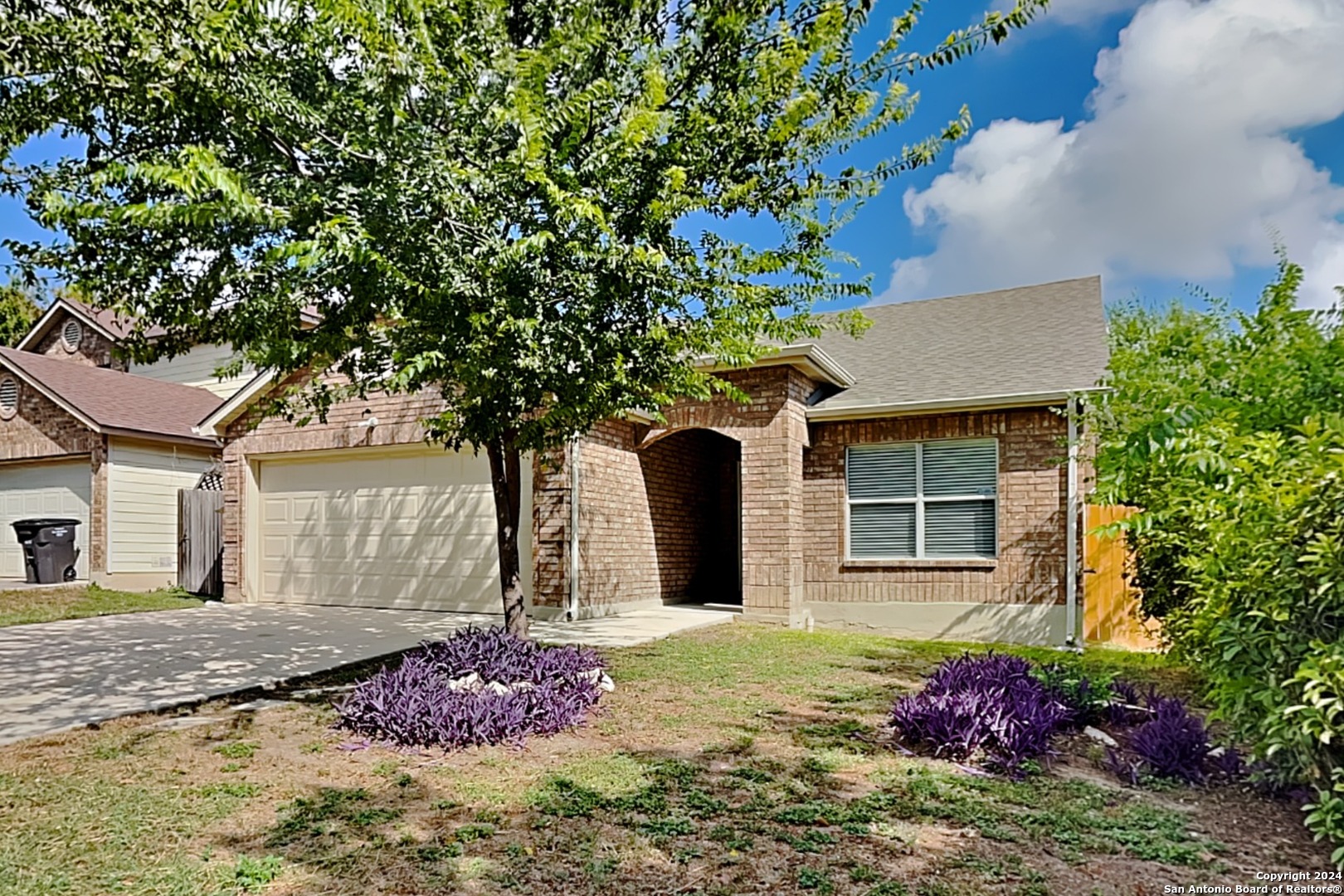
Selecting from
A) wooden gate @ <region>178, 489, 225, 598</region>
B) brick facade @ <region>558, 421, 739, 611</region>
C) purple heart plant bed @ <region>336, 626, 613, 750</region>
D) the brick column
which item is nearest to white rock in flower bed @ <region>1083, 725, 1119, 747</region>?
purple heart plant bed @ <region>336, 626, 613, 750</region>

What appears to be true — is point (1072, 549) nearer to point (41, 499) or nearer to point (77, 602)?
point (77, 602)

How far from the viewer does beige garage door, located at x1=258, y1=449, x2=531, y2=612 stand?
39.2ft

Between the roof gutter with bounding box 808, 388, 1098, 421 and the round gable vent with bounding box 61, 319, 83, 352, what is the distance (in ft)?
71.3

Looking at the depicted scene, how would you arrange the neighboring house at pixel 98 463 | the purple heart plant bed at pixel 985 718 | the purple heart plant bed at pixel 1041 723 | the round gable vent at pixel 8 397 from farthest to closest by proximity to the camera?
the round gable vent at pixel 8 397 → the neighboring house at pixel 98 463 → the purple heart plant bed at pixel 985 718 → the purple heart plant bed at pixel 1041 723

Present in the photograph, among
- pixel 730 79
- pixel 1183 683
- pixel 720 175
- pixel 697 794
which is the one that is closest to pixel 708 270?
pixel 720 175

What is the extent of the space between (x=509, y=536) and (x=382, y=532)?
21.2ft

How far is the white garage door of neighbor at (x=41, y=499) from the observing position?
15422 mm

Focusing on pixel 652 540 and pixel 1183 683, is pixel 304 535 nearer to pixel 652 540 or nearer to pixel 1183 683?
pixel 652 540

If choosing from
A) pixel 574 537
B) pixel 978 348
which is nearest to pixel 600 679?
pixel 574 537

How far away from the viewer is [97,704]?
20.8 ft

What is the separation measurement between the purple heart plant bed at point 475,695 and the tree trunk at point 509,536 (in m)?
0.44

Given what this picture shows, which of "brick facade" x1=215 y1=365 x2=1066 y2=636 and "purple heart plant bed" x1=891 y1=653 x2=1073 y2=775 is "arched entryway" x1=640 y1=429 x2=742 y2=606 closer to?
"brick facade" x1=215 y1=365 x2=1066 y2=636

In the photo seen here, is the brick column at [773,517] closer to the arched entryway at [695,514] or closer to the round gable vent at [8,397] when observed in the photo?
the arched entryway at [695,514]

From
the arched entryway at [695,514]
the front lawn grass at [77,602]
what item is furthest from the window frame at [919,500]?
the front lawn grass at [77,602]
